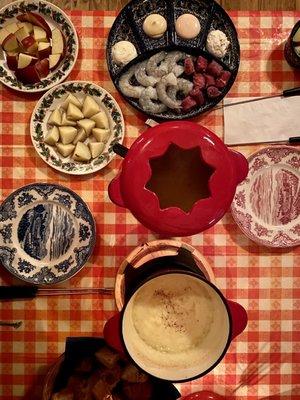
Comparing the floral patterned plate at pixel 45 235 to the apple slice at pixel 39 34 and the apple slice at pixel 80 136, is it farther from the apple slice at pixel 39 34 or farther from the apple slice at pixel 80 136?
the apple slice at pixel 39 34

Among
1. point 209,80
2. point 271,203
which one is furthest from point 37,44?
point 271,203

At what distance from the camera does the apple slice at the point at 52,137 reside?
5.58ft

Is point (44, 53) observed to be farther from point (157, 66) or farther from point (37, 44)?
point (157, 66)

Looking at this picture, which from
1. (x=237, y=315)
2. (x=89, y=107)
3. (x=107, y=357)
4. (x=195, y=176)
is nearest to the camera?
(x=195, y=176)

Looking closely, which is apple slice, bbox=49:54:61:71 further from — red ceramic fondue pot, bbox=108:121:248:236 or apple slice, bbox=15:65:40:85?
red ceramic fondue pot, bbox=108:121:248:236

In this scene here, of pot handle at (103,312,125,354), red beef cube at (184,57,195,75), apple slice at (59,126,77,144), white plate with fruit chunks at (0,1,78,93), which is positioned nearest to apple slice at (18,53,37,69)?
white plate with fruit chunks at (0,1,78,93)

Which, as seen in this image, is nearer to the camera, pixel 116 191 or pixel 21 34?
pixel 116 191

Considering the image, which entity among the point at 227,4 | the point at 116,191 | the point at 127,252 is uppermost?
the point at 227,4

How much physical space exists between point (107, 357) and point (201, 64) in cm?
86

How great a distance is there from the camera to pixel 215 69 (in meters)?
1.67

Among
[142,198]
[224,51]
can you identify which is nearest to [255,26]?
[224,51]

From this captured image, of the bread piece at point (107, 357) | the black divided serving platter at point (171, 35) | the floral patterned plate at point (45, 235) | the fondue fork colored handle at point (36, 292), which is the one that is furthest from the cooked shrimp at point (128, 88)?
the bread piece at point (107, 357)

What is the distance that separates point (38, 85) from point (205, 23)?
0.52 meters

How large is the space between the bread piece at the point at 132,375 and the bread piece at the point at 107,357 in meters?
0.04
